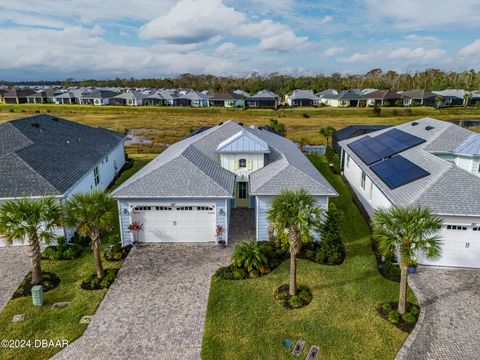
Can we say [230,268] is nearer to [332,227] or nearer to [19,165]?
[332,227]

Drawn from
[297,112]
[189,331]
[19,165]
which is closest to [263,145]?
[189,331]

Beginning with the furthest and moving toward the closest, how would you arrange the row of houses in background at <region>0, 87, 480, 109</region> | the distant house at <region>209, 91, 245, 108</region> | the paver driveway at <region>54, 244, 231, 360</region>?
the distant house at <region>209, 91, 245, 108</region>
the row of houses in background at <region>0, 87, 480, 109</region>
the paver driveway at <region>54, 244, 231, 360</region>

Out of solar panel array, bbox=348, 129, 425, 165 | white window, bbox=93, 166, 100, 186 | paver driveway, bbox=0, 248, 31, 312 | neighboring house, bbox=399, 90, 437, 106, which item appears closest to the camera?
paver driveway, bbox=0, 248, 31, 312

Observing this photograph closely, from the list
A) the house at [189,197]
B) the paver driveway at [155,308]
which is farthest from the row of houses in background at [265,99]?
the paver driveway at [155,308]

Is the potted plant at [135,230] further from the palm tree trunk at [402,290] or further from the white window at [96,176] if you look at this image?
the palm tree trunk at [402,290]

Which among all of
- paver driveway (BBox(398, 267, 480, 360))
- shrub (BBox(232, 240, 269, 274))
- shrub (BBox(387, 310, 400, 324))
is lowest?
paver driveway (BBox(398, 267, 480, 360))

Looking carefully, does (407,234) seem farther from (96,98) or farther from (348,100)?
(96,98)

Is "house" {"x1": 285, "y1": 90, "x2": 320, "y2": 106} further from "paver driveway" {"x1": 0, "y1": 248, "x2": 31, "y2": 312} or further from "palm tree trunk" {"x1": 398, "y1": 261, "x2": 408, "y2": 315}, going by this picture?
"palm tree trunk" {"x1": 398, "y1": 261, "x2": 408, "y2": 315}

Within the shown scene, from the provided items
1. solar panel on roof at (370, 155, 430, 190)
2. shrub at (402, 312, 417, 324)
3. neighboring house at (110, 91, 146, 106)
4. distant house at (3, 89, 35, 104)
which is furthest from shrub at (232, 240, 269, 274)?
distant house at (3, 89, 35, 104)
